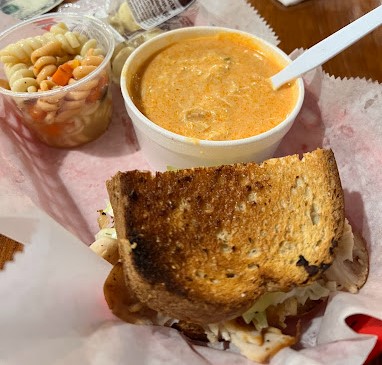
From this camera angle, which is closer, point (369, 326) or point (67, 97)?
point (369, 326)

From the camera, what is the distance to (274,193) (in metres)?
1.30

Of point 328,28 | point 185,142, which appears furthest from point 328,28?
point 185,142

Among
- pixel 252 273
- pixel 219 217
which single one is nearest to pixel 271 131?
pixel 219 217

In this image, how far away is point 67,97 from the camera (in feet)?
5.19

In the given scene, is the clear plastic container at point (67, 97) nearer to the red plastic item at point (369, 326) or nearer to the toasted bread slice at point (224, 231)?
the toasted bread slice at point (224, 231)

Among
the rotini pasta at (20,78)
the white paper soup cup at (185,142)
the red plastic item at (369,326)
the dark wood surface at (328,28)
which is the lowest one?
the red plastic item at (369,326)

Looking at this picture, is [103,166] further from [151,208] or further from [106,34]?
[151,208]

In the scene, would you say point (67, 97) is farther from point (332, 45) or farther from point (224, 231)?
point (332, 45)

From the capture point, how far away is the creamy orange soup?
4.97ft

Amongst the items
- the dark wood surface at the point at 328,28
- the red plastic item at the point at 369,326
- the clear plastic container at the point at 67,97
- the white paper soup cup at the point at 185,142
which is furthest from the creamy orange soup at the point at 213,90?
the red plastic item at the point at 369,326

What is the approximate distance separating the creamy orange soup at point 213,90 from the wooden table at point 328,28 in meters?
0.27

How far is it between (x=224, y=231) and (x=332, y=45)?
2.29 ft

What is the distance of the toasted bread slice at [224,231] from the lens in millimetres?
1126

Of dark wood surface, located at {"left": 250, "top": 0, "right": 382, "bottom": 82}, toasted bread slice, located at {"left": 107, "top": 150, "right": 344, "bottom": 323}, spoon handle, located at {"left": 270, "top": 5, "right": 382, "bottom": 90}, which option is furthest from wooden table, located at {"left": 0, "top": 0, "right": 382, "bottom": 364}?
toasted bread slice, located at {"left": 107, "top": 150, "right": 344, "bottom": 323}
